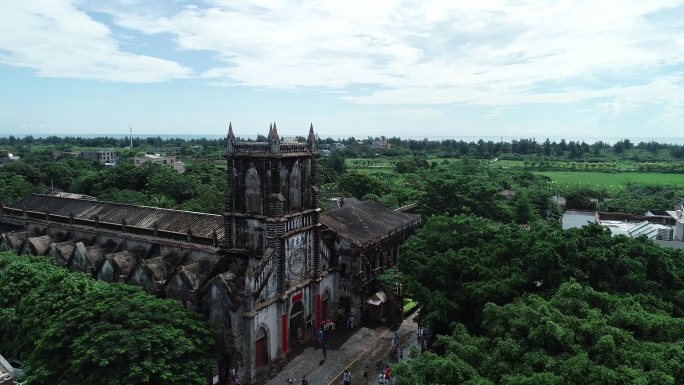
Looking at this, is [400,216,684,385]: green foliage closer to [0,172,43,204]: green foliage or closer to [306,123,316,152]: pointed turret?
[306,123,316,152]: pointed turret

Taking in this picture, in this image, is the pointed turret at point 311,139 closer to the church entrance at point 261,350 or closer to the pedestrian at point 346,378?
the church entrance at point 261,350

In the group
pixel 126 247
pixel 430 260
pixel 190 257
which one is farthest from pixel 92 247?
pixel 430 260

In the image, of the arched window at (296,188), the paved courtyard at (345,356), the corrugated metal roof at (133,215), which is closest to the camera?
the paved courtyard at (345,356)

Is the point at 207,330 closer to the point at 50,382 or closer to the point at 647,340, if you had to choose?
the point at 50,382

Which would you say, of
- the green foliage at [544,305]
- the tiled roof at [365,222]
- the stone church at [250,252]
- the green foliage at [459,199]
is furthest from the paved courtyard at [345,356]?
the green foliage at [459,199]

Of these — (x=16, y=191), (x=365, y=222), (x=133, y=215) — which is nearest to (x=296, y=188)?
(x=365, y=222)
